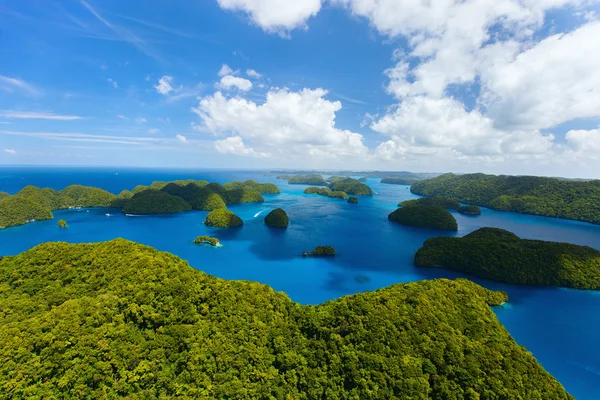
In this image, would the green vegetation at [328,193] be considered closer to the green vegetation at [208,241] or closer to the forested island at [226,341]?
the green vegetation at [208,241]

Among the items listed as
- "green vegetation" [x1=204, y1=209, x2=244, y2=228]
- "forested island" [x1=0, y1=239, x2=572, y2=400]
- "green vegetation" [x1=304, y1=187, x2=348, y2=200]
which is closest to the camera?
"forested island" [x1=0, y1=239, x2=572, y2=400]

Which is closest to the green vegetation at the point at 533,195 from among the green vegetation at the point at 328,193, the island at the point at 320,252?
the green vegetation at the point at 328,193

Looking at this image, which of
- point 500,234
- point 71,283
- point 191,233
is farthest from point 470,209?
point 71,283

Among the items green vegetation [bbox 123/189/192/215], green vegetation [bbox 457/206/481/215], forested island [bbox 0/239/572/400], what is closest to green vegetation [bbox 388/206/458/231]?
green vegetation [bbox 457/206/481/215]

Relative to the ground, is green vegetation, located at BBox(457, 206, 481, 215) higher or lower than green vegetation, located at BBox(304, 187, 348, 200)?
lower

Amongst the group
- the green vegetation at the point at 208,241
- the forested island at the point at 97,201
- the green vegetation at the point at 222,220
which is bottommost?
the green vegetation at the point at 208,241

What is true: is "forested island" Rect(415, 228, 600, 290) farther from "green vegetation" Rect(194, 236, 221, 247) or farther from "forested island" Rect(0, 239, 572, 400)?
"green vegetation" Rect(194, 236, 221, 247)

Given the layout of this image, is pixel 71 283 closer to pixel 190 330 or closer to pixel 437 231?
pixel 190 330
